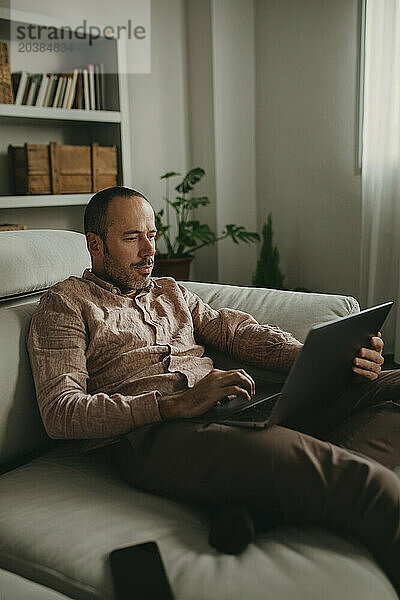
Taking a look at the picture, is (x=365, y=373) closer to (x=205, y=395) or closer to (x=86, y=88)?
(x=205, y=395)

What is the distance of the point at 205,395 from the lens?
4.52 ft

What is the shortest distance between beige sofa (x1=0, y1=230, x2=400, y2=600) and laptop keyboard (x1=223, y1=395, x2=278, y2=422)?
0.71 ft

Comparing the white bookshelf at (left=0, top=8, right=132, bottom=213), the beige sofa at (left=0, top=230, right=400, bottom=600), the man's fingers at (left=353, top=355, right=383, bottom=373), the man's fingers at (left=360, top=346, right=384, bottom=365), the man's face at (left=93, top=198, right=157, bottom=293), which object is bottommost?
the beige sofa at (left=0, top=230, right=400, bottom=600)

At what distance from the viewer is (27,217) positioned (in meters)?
3.55

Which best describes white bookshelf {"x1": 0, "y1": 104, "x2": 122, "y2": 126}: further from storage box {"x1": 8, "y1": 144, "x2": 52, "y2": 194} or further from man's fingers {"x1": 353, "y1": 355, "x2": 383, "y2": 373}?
man's fingers {"x1": 353, "y1": 355, "x2": 383, "y2": 373}

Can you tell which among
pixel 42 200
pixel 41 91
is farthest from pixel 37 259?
pixel 41 91

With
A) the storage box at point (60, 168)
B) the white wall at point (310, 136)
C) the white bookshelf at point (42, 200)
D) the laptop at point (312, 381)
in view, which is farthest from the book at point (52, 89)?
the laptop at point (312, 381)

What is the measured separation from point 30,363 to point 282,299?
0.82m

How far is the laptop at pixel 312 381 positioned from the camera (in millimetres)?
1252

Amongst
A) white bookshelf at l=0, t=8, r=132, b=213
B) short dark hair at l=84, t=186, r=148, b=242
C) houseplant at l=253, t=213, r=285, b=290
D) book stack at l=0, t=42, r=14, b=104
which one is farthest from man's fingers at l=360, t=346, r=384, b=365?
houseplant at l=253, t=213, r=285, b=290

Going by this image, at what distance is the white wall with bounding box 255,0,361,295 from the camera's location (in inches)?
149

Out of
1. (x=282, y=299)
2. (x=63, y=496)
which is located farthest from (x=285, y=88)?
(x=63, y=496)

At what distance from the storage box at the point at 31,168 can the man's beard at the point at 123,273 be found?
166 centimetres

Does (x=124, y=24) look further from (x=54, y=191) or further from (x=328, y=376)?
(x=328, y=376)
